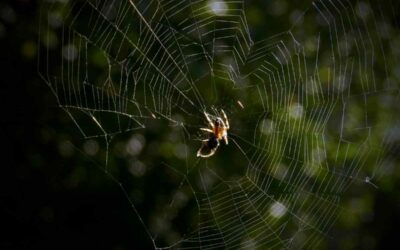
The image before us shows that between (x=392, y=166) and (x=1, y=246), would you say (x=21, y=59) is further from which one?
(x=392, y=166)

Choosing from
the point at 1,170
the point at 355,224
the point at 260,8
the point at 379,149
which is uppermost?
the point at 260,8

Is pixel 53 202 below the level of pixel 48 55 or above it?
below

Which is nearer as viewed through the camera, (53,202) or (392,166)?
(53,202)

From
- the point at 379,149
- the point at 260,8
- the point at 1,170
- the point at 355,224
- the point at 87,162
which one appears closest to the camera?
the point at 1,170

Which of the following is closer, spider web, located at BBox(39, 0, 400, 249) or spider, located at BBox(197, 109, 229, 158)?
spider, located at BBox(197, 109, 229, 158)

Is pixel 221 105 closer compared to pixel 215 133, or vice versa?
pixel 215 133

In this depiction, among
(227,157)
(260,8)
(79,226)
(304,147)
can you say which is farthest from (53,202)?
(260,8)

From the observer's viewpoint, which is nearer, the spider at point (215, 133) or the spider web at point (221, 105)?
the spider at point (215, 133)

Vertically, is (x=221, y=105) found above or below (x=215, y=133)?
above
